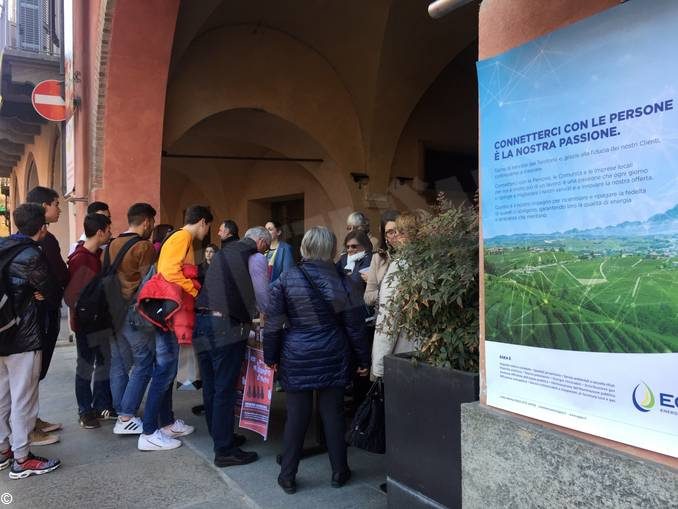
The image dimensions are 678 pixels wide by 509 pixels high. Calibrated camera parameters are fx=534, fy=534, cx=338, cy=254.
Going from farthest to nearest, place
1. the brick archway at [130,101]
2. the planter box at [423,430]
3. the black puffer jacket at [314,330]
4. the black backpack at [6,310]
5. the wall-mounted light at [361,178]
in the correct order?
the wall-mounted light at [361,178], the brick archway at [130,101], the black backpack at [6,310], the black puffer jacket at [314,330], the planter box at [423,430]

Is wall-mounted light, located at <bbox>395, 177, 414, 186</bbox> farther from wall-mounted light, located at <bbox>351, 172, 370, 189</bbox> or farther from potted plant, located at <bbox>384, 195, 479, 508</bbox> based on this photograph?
potted plant, located at <bbox>384, 195, 479, 508</bbox>

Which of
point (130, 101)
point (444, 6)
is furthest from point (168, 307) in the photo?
point (130, 101)

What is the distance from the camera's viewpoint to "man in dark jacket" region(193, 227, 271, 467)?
386cm

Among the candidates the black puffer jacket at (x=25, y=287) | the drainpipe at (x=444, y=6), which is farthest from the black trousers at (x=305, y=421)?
the drainpipe at (x=444, y=6)

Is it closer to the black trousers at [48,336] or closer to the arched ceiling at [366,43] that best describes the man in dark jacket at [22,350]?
the black trousers at [48,336]

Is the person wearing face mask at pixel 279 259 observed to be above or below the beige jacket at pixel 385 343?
above

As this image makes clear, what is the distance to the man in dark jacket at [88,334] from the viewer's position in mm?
4672

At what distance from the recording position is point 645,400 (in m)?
1.80

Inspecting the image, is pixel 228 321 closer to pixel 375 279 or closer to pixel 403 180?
→ pixel 375 279

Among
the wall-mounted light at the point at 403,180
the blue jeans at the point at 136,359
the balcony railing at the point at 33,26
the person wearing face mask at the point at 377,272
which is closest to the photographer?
the person wearing face mask at the point at 377,272

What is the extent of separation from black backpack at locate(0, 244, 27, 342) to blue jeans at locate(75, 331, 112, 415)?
3.49 feet

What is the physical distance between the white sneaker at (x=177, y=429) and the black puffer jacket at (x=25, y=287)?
1.31 m

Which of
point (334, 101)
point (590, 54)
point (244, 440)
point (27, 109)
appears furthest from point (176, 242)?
Answer: point (27, 109)

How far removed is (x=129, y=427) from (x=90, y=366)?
709 millimetres
